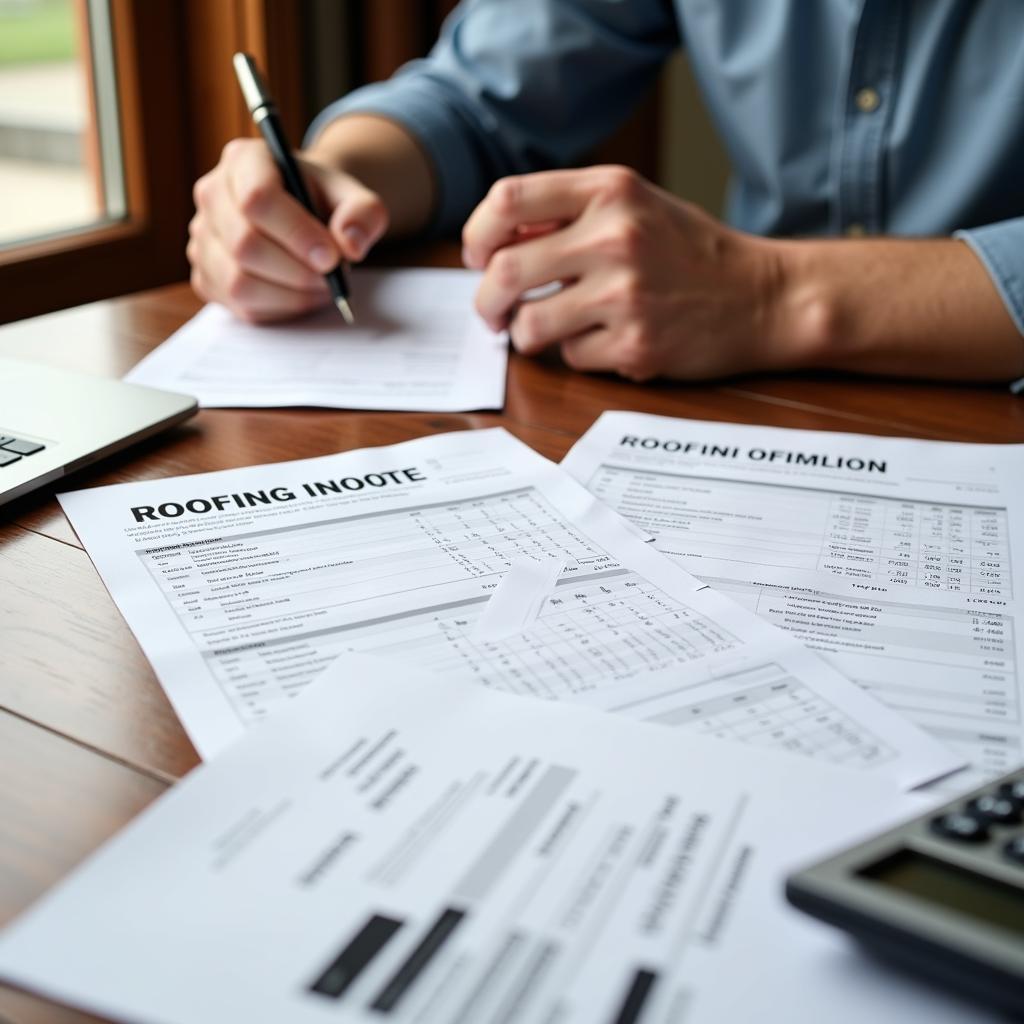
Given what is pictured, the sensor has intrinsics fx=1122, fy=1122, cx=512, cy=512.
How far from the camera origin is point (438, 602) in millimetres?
469

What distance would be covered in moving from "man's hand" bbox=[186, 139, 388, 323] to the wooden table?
0.20ft

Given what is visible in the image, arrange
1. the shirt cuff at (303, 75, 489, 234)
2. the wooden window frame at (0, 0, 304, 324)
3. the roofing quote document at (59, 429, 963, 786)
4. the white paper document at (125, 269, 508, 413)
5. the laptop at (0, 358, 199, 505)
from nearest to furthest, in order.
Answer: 1. the roofing quote document at (59, 429, 963, 786)
2. the laptop at (0, 358, 199, 505)
3. the white paper document at (125, 269, 508, 413)
4. the shirt cuff at (303, 75, 489, 234)
5. the wooden window frame at (0, 0, 304, 324)

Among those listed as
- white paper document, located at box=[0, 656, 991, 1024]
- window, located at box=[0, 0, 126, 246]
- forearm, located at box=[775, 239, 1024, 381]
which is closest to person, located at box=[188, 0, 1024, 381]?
forearm, located at box=[775, 239, 1024, 381]

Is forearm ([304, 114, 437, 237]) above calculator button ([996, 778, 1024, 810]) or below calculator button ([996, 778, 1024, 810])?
above

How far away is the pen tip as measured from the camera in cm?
84

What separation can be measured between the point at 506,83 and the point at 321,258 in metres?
0.46

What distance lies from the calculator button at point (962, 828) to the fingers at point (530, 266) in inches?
20.6

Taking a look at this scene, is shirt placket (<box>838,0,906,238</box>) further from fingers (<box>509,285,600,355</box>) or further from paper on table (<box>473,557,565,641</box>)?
paper on table (<box>473,557,565,641</box>)

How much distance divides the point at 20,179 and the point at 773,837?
1809 mm

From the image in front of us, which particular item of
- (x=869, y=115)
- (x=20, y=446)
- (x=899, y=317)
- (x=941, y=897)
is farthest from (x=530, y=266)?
(x=941, y=897)

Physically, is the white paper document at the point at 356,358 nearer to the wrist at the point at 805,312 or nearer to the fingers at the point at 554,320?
the fingers at the point at 554,320

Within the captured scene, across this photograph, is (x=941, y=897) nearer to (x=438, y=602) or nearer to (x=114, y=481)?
(x=438, y=602)

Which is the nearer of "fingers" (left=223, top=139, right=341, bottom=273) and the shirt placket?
"fingers" (left=223, top=139, right=341, bottom=273)

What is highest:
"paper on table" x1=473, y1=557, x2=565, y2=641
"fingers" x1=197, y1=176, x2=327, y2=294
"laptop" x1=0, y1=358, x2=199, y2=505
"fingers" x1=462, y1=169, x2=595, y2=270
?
"fingers" x1=462, y1=169, x2=595, y2=270
